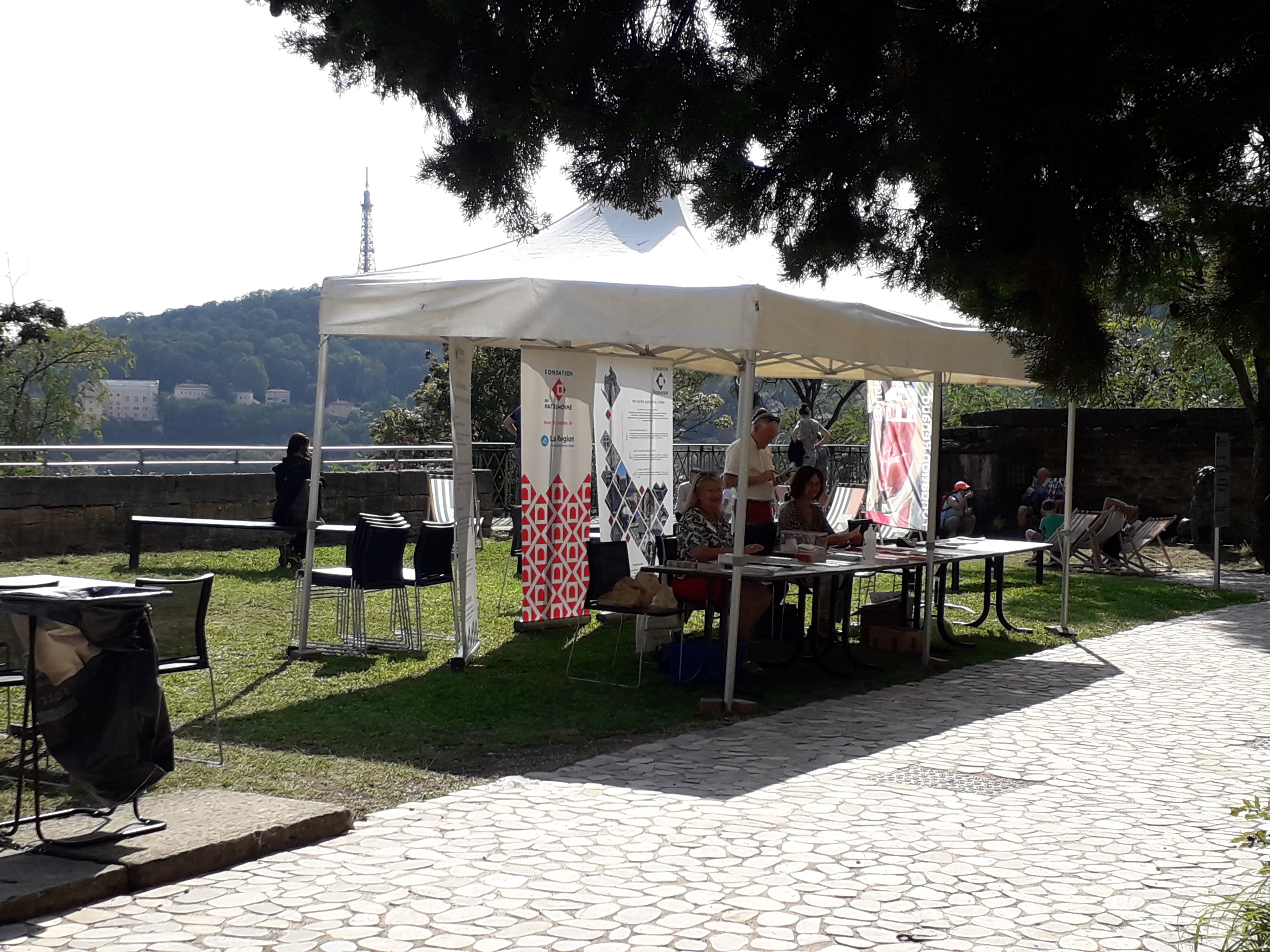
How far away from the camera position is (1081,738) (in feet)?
22.7

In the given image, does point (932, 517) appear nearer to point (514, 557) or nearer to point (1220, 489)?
point (1220, 489)

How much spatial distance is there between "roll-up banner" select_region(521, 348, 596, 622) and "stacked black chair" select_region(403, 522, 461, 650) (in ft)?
1.85

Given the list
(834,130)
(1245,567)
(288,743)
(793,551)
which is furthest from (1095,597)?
(834,130)

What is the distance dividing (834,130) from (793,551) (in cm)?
487

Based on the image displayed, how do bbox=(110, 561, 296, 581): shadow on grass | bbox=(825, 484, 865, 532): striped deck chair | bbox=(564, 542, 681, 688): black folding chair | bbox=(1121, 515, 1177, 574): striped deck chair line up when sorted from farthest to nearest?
bbox=(1121, 515, 1177, 574): striped deck chair < bbox=(825, 484, 865, 532): striped deck chair < bbox=(110, 561, 296, 581): shadow on grass < bbox=(564, 542, 681, 688): black folding chair

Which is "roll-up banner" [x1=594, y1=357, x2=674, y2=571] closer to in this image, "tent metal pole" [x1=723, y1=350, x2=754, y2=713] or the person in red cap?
"tent metal pole" [x1=723, y1=350, x2=754, y2=713]

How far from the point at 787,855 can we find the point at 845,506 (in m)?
11.0

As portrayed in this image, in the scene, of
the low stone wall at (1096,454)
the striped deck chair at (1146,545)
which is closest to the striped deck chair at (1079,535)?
the striped deck chair at (1146,545)

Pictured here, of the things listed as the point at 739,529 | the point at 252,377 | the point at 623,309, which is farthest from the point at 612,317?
the point at 252,377

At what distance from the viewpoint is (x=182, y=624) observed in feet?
19.8

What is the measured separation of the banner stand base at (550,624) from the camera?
10047mm

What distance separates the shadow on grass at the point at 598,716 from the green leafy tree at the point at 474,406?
15191mm

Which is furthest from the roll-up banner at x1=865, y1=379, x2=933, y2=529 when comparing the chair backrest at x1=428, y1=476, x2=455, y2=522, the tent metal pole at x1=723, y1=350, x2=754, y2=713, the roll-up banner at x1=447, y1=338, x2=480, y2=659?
the tent metal pole at x1=723, y1=350, x2=754, y2=713

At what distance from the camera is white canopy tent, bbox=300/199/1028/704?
721 centimetres
